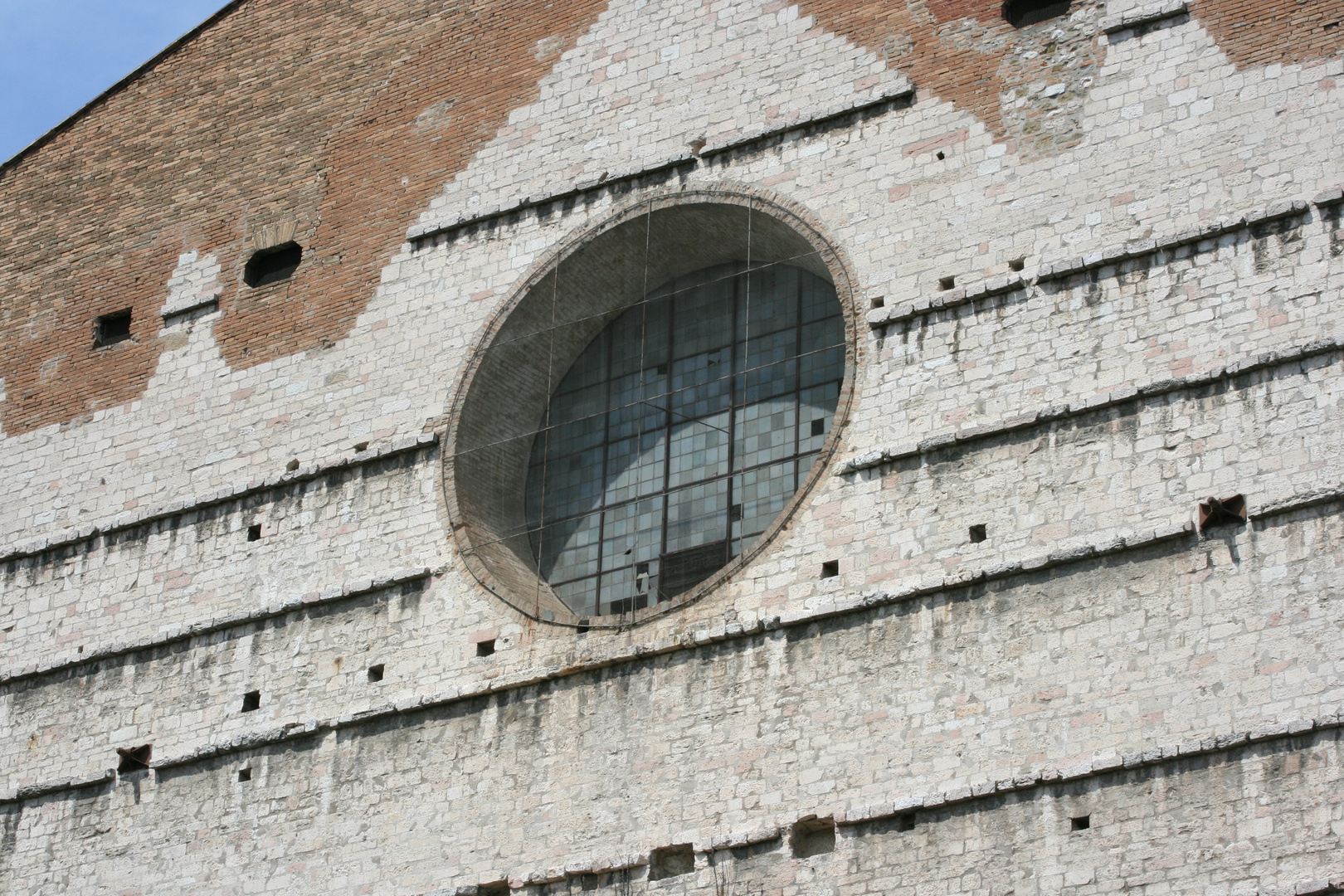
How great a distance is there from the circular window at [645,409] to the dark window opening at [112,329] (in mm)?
3008

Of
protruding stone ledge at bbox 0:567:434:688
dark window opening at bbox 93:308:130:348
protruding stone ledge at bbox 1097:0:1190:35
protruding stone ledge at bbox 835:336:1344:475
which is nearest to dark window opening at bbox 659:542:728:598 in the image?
protruding stone ledge at bbox 835:336:1344:475

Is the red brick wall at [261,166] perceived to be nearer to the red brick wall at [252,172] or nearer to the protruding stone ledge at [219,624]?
the red brick wall at [252,172]

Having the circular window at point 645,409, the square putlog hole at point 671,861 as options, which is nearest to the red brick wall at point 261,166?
the circular window at point 645,409

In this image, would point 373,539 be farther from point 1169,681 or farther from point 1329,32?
point 1329,32

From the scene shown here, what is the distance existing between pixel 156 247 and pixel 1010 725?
7.19 meters

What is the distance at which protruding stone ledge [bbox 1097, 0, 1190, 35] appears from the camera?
12094mm

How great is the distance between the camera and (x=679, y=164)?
1318 cm

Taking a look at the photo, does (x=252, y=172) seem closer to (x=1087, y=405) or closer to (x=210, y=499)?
(x=210, y=499)

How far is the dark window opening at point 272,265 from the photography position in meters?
14.5

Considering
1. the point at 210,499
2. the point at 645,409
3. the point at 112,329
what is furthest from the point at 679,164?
the point at 112,329

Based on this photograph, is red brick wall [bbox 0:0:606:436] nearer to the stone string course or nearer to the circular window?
the circular window

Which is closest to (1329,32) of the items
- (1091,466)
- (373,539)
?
(1091,466)

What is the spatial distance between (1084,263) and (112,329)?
6.76 metres

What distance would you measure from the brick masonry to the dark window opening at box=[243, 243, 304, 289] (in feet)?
0.31
